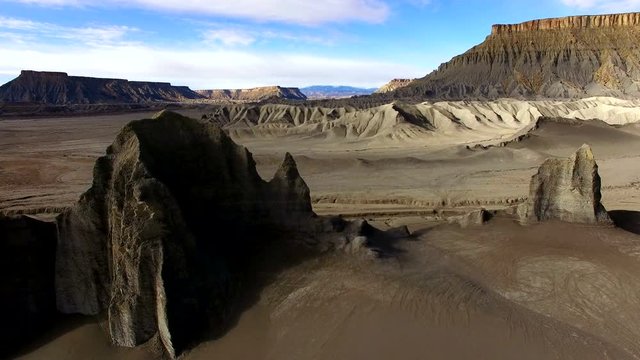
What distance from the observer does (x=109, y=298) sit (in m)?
10.9

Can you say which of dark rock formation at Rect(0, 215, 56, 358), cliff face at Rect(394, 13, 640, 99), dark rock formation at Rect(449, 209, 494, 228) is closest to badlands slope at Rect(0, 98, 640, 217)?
dark rock formation at Rect(449, 209, 494, 228)

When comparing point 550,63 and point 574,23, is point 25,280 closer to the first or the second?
point 550,63

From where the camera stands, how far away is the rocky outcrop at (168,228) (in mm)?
9492

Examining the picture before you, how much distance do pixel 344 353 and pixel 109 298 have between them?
18.0 feet

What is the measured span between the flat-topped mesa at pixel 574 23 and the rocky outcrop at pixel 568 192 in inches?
4615

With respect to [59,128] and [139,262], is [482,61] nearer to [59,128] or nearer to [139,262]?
[59,128]

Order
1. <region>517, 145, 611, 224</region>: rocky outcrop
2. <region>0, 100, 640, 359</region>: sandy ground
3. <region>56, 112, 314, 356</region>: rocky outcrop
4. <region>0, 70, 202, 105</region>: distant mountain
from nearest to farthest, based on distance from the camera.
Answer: <region>0, 100, 640, 359</region>: sandy ground → <region>56, 112, 314, 356</region>: rocky outcrop → <region>517, 145, 611, 224</region>: rocky outcrop → <region>0, 70, 202, 105</region>: distant mountain

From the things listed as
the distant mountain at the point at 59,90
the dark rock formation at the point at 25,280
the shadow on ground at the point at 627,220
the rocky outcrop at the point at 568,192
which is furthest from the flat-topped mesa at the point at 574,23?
the dark rock formation at the point at 25,280

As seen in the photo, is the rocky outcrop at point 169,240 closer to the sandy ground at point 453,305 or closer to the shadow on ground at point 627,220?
the sandy ground at point 453,305

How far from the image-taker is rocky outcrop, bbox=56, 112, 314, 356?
9.49m

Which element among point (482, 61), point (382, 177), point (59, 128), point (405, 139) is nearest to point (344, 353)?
point (382, 177)

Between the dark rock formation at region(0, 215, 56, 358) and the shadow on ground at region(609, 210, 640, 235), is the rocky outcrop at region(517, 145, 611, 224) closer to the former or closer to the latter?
the shadow on ground at region(609, 210, 640, 235)

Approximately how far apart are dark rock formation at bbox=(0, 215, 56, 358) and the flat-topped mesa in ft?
416

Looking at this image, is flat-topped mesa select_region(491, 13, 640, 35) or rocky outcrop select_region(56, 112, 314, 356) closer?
rocky outcrop select_region(56, 112, 314, 356)
